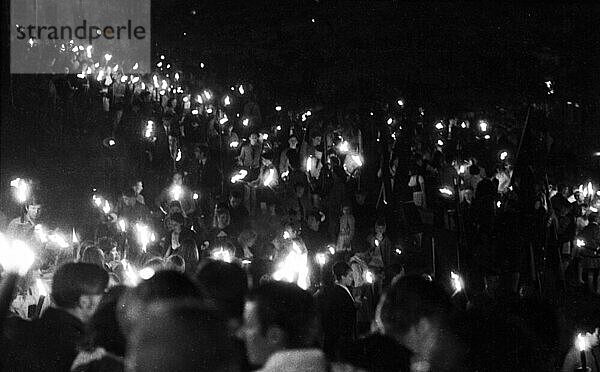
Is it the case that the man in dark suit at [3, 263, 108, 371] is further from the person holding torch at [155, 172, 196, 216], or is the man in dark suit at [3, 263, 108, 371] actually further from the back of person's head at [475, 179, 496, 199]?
the back of person's head at [475, 179, 496, 199]

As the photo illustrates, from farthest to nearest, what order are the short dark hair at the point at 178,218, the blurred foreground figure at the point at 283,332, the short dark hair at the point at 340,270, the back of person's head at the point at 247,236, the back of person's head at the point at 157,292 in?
1. the short dark hair at the point at 178,218
2. the back of person's head at the point at 247,236
3. the short dark hair at the point at 340,270
4. the blurred foreground figure at the point at 283,332
5. the back of person's head at the point at 157,292

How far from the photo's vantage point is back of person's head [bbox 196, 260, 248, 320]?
3389mm

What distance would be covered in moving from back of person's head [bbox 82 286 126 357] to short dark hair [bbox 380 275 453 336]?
1216 mm

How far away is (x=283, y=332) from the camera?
121 inches

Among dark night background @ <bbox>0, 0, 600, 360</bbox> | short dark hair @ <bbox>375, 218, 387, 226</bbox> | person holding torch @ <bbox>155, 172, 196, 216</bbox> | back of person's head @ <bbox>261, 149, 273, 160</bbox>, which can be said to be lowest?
short dark hair @ <bbox>375, 218, 387, 226</bbox>

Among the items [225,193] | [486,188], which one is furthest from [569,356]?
[225,193]

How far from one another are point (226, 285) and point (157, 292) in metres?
0.67

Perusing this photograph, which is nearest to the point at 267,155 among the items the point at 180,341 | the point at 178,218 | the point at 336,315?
the point at 178,218

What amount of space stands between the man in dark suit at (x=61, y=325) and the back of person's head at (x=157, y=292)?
0.45 m

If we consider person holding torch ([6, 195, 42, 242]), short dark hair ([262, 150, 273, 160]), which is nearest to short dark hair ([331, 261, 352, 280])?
person holding torch ([6, 195, 42, 242])

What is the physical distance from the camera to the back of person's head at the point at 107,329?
323 cm

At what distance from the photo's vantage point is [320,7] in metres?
21.9

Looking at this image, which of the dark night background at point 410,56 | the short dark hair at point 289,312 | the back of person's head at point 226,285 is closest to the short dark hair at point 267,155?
the dark night background at point 410,56

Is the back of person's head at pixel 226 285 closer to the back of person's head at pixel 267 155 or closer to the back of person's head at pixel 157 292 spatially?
the back of person's head at pixel 157 292
